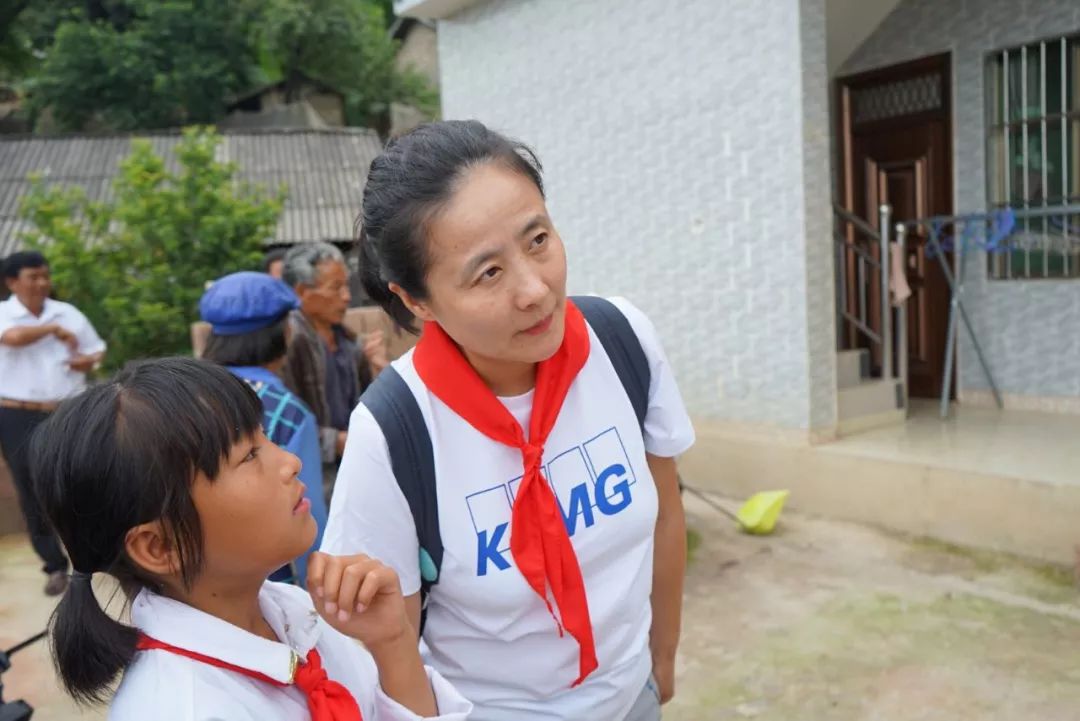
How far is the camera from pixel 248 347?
2459 mm

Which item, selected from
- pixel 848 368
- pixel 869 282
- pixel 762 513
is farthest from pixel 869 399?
pixel 869 282

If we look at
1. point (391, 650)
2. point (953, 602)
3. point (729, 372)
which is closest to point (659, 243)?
point (729, 372)

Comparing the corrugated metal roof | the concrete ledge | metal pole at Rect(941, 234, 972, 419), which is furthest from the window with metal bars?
the corrugated metal roof

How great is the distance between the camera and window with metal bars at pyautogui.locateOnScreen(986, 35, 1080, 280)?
5164 mm

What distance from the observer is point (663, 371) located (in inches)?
57.1

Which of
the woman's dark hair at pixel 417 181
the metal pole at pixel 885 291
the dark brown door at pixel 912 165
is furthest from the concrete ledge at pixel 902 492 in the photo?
the woman's dark hair at pixel 417 181

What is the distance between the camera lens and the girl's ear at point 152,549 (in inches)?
40.2

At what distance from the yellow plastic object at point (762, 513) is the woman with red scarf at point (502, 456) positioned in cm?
321

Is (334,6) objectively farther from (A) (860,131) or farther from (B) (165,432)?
(B) (165,432)

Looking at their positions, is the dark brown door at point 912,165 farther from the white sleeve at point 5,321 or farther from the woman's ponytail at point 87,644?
the woman's ponytail at point 87,644

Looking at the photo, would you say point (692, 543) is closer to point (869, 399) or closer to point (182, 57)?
point (869, 399)

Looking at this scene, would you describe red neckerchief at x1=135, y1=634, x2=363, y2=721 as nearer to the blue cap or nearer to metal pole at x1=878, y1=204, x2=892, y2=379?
the blue cap

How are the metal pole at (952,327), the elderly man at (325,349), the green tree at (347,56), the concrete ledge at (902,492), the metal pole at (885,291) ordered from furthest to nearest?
the green tree at (347,56), the metal pole at (885,291), the metal pole at (952,327), the concrete ledge at (902,492), the elderly man at (325,349)

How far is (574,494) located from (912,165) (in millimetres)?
5647
